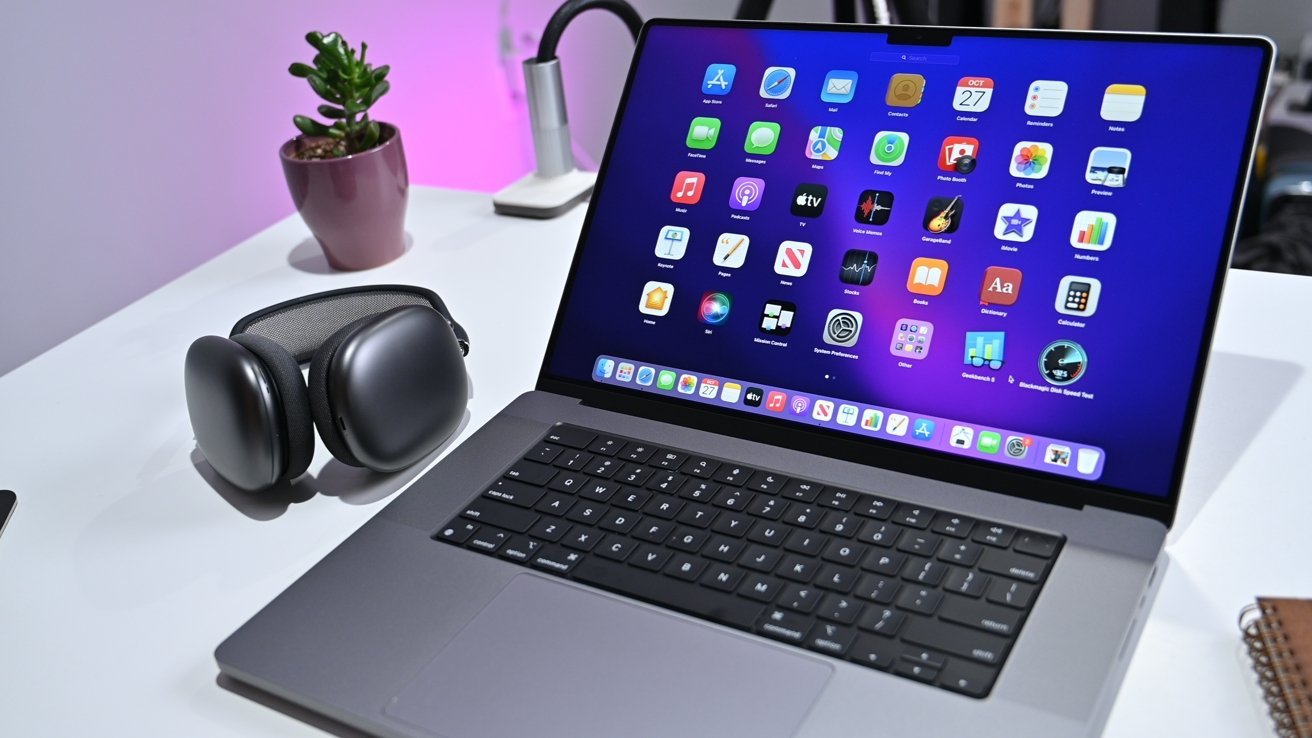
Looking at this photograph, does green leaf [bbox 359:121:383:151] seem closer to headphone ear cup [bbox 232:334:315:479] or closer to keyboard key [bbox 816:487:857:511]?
headphone ear cup [bbox 232:334:315:479]

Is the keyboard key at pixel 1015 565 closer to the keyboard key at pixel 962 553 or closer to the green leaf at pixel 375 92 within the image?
the keyboard key at pixel 962 553

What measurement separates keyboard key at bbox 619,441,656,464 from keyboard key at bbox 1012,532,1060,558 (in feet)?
0.78

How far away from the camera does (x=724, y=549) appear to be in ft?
1.94

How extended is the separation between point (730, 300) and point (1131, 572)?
0.31 metres

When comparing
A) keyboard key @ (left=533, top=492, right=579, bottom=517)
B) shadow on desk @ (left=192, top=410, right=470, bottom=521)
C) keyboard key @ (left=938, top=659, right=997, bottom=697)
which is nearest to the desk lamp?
shadow on desk @ (left=192, top=410, right=470, bottom=521)

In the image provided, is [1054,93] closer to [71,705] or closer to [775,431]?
[775,431]

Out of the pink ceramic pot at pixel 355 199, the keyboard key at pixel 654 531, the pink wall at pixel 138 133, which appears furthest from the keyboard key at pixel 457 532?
the pink wall at pixel 138 133

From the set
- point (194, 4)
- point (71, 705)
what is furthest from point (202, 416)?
point (194, 4)

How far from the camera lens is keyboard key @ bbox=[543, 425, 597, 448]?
2.32 feet

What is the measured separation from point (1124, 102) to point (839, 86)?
0.62 feet

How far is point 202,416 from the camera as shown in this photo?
0.73 meters

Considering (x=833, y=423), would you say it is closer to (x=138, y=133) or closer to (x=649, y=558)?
(x=649, y=558)

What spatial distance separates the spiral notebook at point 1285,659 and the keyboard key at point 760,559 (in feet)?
0.78

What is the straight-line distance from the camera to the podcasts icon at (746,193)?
0.74 meters
